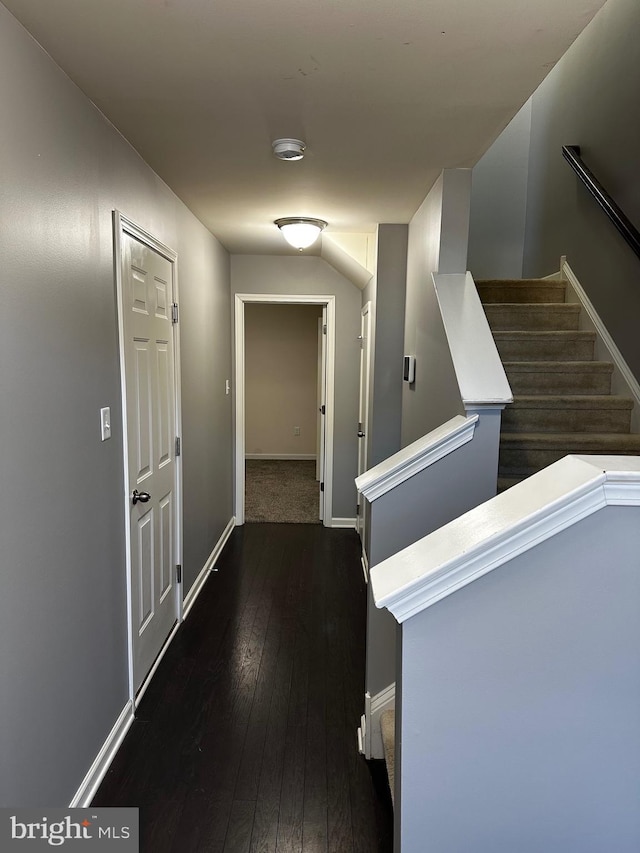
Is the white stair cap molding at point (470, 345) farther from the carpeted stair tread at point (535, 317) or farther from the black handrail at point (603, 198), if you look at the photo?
the carpeted stair tread at point (535, 317)

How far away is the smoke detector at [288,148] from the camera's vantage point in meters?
2.12

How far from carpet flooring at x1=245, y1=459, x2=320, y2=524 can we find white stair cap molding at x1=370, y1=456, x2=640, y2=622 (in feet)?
13.5

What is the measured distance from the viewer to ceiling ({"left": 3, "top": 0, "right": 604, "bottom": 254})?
1.35 meters

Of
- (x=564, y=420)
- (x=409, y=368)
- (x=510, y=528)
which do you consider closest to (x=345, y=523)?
(x=409, y=368)

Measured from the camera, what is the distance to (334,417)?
4.91m

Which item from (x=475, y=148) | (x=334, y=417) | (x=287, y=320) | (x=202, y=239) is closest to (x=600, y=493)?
(x=475, y=148)

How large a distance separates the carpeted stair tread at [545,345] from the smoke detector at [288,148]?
1.70m

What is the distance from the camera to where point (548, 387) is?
10.4ft

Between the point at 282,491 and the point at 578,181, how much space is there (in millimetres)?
4091

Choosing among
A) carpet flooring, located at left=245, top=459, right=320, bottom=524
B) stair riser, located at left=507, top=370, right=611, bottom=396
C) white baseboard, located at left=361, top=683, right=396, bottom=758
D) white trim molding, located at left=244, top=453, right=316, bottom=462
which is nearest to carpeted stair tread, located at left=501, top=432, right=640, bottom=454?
stair riser, located at left=507, top=370, right=611, bottom=396

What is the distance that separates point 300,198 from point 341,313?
1.90 meters

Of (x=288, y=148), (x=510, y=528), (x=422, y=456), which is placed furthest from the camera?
(x=288, y=148)

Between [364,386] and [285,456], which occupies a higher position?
[364,386]

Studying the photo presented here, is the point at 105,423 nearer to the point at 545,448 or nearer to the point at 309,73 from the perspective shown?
the point at 309,73
